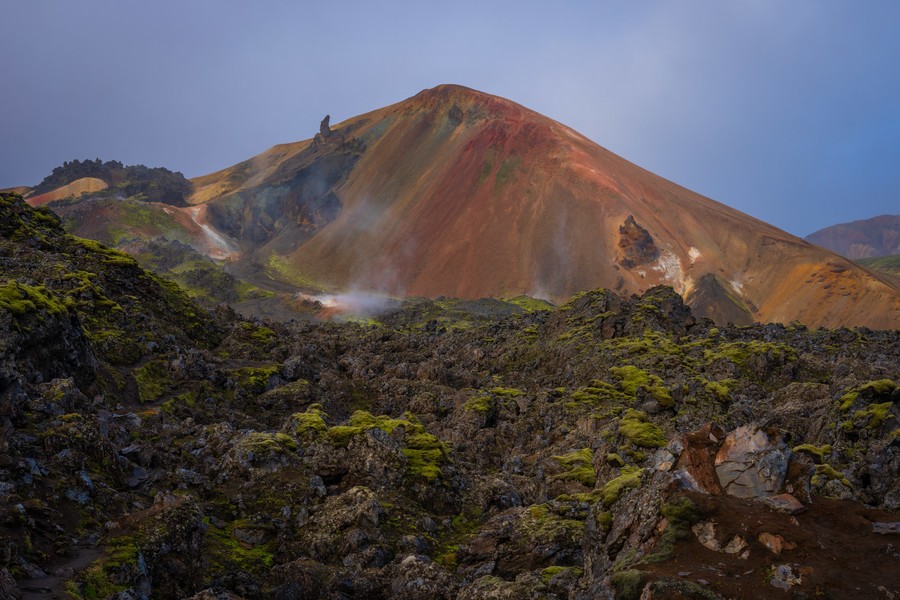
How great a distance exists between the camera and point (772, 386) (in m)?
33.5

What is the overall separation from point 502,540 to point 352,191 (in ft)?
513

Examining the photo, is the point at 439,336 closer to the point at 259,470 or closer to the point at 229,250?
the point at 259,470

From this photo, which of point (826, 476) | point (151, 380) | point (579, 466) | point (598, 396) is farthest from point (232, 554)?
point (598, 396)

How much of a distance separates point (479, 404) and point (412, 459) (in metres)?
9.39

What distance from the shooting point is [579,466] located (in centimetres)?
2302

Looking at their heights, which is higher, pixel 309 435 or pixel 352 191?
pixel 352 191

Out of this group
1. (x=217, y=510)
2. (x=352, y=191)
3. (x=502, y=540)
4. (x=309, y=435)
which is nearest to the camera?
(x=502, y=540)

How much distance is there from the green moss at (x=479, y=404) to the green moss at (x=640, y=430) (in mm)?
6522

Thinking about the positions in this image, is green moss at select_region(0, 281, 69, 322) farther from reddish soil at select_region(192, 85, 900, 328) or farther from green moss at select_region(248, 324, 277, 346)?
reddish soil at select_region(192, 85, 900, 328)

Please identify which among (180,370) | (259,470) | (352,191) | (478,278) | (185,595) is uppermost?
(352,191)

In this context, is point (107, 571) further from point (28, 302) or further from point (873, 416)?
point (873, 416)

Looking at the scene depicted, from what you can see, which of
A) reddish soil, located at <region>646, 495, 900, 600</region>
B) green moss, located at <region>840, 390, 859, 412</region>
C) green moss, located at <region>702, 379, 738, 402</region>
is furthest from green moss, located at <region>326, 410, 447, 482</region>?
green moss, located at <region>840, 390, 859, 412</region>

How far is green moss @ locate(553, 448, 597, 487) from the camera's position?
21852 mm

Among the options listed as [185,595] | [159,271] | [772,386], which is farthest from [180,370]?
[159,271]
